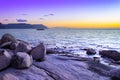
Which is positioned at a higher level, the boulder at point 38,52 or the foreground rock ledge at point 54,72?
the boulder at point 38,52

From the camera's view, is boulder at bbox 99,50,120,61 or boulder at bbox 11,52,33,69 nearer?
boulder at bbox 11,52,33,69

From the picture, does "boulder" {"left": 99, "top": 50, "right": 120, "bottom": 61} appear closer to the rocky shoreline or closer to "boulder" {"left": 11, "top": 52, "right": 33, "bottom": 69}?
the rocky shoreline

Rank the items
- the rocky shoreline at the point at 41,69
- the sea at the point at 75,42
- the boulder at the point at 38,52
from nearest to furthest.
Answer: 1. the rocky shoreline at the point at 41,69
2. the boulder at the point at 38,52
3. the sea at the point at 75,42

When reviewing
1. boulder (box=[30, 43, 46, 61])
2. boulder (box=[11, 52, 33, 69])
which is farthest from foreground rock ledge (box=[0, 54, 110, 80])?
boulder (box=[30, 43, 46, 61])

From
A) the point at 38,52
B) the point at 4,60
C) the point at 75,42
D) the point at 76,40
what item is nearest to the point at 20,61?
the point at 4,60

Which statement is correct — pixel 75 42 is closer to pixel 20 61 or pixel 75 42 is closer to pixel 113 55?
pixel 113 55

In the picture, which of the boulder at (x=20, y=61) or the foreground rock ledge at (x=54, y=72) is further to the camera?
the boulder at (x=20, y=61)

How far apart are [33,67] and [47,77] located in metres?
1.14

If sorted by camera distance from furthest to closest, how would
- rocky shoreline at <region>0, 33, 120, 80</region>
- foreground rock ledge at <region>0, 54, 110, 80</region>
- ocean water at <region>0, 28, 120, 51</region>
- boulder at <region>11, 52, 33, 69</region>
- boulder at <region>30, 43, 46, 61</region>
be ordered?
ocean water at <region>0, 28, 120, 51</region> < boulder at <region>30, 43, 46, 61</region> < boulder at <region>11, 52, 33, 69</region> < rocky shoreline at <region>0, 33, 120, 80</region> < foreground rock ledge at <region>0, 54, 110, 80</region>

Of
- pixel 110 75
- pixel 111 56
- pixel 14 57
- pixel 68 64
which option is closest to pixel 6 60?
pixel 14 57

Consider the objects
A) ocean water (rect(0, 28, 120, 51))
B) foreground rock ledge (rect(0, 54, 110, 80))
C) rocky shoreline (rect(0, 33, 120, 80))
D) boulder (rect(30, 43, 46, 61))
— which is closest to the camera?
foreground rock ledge (rect(0, 54, 110, 80))

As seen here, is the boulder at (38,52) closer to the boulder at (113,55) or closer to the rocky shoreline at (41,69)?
the rocky shoreline at (41,69)

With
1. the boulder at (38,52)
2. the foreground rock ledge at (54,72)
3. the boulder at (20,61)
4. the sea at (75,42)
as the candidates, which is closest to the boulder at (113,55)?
the sea at (75,42)

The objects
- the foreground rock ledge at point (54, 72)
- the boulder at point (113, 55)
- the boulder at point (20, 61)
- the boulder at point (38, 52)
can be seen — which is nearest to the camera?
the foreground rock ledge at point (54, 72)
